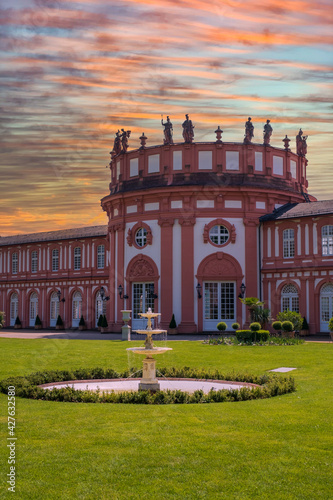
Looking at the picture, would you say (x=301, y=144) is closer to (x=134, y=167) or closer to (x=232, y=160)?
(x=232, y=160)

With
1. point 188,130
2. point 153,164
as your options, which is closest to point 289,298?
point 153,164

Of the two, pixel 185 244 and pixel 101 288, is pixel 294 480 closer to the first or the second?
pixel 185 244

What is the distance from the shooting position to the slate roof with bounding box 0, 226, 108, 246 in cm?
5446

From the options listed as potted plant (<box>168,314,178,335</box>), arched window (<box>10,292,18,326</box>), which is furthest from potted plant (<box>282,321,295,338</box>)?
arched window (<box>10,292,18,326</box>)

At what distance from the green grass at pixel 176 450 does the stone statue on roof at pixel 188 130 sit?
2934 centimetres

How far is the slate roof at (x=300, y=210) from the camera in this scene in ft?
128

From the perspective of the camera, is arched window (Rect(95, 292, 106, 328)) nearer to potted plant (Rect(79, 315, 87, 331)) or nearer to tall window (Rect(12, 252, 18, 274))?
potted plant (Rect(79, 315, 87, 331))

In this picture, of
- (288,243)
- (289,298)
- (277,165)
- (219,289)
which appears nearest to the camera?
(289,298)

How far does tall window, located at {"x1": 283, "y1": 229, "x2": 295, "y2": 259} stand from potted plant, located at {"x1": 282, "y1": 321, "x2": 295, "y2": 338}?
7.25 metres

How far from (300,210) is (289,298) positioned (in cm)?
595

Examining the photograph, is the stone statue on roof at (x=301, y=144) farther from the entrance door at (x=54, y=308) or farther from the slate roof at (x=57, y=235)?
the entrance door at (x=54, y=308)

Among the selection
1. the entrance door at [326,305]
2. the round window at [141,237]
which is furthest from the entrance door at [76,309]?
the entrance door at [326,305]

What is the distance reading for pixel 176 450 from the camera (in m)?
9.16

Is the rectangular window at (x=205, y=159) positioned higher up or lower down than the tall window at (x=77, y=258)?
higher up
